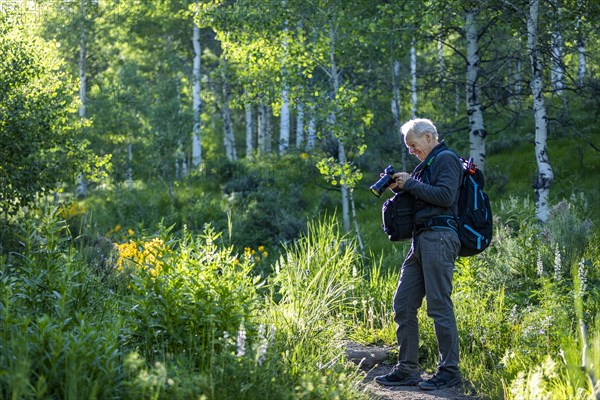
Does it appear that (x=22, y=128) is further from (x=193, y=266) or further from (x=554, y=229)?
(x=554, y=229)

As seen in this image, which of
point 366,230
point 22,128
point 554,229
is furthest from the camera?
point 366,230

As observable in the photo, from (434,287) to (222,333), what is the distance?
1.59 metres

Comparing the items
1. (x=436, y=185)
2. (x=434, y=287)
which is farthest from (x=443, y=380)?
(x=436, y=185)

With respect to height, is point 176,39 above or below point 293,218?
above

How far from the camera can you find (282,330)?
5.61 meters

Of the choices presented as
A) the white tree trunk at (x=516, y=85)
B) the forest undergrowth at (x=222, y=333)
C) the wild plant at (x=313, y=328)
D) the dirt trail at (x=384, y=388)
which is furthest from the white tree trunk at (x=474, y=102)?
the dirt trail at (x=384, y=388)

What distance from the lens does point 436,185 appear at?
17.2 feet

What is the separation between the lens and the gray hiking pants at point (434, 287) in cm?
529

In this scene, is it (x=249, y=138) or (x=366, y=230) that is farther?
(x=249, y=138)

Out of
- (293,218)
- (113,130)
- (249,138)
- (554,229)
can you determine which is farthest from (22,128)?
(249,138)

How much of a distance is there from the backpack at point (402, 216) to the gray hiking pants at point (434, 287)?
10 centimetres

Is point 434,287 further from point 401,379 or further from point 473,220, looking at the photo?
point 401,379

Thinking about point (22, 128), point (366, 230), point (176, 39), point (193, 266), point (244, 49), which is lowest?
point (366, 230)

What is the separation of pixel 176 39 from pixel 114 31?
2.31 m
